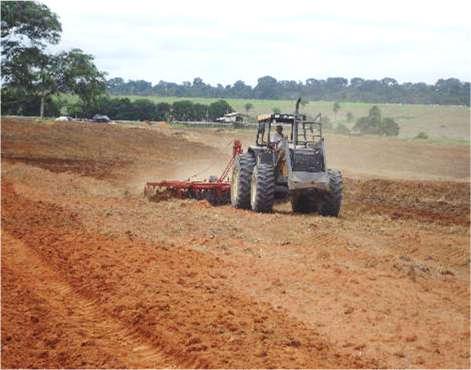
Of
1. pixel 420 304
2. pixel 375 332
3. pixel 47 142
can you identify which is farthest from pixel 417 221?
pixel 47 142

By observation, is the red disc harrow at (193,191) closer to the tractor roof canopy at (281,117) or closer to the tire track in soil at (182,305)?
the tractor roof canopy at (281,117)

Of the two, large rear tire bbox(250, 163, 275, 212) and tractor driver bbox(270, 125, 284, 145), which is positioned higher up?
tractor driver bbox(270, 125, 284, 145)

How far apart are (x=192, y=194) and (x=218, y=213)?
2.85 meters

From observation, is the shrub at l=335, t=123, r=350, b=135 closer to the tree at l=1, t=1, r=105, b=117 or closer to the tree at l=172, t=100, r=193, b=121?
the tree at l=172, t=100, r=193, b=121

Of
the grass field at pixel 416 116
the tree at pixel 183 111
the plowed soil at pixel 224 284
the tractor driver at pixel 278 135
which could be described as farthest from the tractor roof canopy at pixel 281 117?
the grass field at pixel 416 116

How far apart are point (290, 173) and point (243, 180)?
60.0 inches

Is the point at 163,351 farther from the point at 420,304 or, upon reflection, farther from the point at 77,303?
the point at 420,304

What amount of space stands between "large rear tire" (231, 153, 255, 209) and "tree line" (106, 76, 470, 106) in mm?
100275

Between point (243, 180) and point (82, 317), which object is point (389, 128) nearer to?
point (243, 180)

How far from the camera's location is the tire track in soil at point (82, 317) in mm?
7488

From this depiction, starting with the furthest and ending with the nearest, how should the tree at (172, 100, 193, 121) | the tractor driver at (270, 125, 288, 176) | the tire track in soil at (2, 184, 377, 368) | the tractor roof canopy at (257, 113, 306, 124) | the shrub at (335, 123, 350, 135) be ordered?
the tree at (172, 100, 193, 121) → the shrub at (335, 123, 350, 135) → the tractor roof canopy at (257, 113, 306, 124) → the tractor driver at (270, 125, 288, 176) → the tire track in soil at (2, 184, 377, 368)

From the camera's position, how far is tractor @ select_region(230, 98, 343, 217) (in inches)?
661

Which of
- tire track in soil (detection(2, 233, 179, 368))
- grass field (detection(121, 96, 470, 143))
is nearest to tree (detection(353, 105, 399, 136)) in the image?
grass field (detection(121, 96, 470, 143))

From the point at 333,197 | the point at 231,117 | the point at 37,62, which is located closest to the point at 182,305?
the point at 333,197
